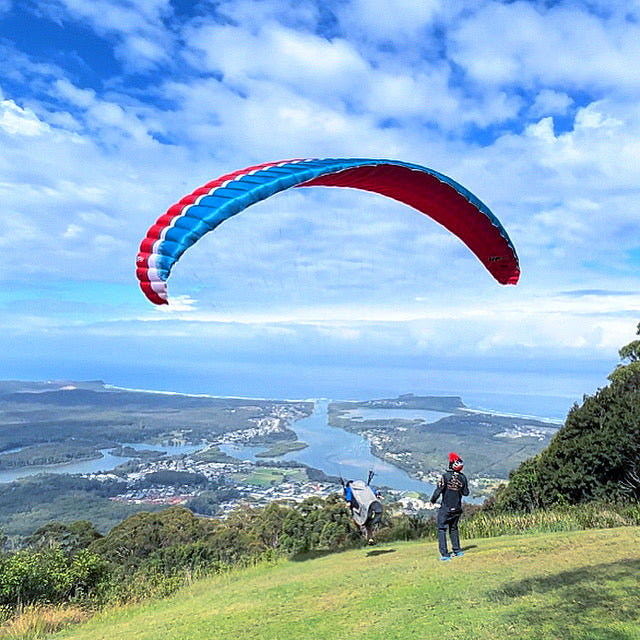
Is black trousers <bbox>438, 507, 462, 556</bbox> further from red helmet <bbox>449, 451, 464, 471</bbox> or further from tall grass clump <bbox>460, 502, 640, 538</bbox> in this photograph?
tall grass clump <bbox>460, 502, 640, 538</bbox>

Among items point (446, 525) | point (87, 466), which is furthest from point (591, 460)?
point (87, 466)

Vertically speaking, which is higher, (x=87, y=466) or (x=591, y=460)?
(x=591, y=460)

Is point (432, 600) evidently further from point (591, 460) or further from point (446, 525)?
point (591, 460)

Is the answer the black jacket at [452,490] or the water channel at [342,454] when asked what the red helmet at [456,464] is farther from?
the water channel at [342,454]

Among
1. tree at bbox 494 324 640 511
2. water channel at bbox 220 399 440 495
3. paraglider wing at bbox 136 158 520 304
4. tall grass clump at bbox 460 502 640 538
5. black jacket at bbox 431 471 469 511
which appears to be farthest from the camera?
water channel at bbox 220 399 440 495

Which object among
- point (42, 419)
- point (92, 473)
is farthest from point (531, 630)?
point (42, 419)

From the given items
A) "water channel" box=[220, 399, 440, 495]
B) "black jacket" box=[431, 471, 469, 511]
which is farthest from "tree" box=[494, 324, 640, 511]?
"water channel" box=[220, 399, 440, 495]
